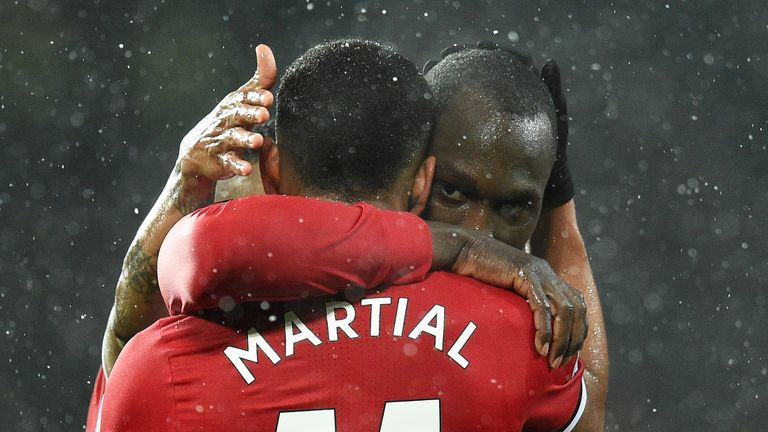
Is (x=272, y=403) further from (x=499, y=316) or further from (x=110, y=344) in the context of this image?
(x=110, y=344)

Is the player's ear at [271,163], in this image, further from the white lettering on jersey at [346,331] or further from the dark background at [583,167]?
the dark background at [583,167]

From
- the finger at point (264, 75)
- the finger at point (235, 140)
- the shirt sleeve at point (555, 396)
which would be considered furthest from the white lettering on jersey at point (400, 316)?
the finger at point (264, 75)

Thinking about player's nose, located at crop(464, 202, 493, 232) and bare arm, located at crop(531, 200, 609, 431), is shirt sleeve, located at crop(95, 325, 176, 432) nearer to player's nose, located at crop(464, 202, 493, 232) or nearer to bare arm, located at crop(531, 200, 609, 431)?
player's nose, located at crop(464, 202, 493, 232)

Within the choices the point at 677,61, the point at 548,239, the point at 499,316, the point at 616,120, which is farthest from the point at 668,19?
the point at 499,316

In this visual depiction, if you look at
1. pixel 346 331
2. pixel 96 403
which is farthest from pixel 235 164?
pixel 96 403

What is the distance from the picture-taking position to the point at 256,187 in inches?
73.2

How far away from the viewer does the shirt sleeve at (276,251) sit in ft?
4.02

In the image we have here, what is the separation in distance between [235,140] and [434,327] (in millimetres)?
409

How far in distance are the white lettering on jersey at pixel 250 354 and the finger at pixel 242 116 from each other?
0.32m

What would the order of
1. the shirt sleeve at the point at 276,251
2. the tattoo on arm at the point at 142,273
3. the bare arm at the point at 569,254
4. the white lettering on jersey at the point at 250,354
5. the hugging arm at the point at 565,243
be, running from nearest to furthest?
the shirt sleeve at the point at 276,251
the white lettering on jersey at the point at 250,354
the tattoo on arm at the point at 142,273
the hugging arm at the point at 565,243
the bare arm at the point at 569,254

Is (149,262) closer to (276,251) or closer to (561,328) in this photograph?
(276,251)

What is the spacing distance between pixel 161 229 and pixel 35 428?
2.63 meters

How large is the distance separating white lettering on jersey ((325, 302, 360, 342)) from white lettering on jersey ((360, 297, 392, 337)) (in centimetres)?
2

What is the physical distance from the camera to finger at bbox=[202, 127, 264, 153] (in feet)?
4.61
